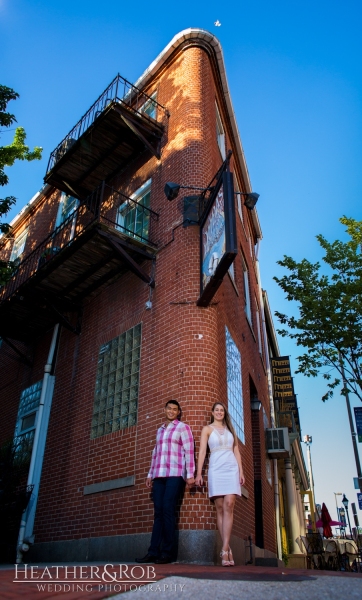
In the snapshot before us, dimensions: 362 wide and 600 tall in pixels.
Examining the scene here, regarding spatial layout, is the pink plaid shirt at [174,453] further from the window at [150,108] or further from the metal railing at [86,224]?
the window at [150,108]

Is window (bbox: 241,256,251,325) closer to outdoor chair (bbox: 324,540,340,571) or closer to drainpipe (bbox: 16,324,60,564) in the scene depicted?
drainpipe (bbox: 16,324,60,564)

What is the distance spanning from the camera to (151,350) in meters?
8.10

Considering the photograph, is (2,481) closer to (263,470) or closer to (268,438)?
(263,470)

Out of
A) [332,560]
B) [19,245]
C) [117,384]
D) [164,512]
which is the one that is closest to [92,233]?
[117,384]

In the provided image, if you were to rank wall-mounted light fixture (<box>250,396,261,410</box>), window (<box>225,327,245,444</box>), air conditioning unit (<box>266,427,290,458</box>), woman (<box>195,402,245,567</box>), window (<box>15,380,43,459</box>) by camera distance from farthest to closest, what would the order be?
air conditioning unit (<box>266,427,290,458</box>) < wall-mounted light fixture (<box>250,396,261,410</box>) < window (<box>15,380,43,459</box>) < window (<box>225,327,245,444</box>) < woman (<box>195,402,245,567</box>)

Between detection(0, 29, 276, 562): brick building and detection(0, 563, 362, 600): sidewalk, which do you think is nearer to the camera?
detection(0, 563, 362, 600): sidewalk

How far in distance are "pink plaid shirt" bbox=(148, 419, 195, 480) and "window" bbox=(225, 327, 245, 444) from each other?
2.20m

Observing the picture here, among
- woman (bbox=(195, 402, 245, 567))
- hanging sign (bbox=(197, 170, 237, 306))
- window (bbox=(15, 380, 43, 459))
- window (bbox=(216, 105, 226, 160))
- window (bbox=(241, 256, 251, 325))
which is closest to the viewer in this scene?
woman (bbox=(195, 402, 245, 567))

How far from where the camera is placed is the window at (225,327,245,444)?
8.55 m

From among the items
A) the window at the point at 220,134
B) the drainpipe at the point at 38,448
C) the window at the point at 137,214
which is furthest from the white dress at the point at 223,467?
the window at the point at 220,134

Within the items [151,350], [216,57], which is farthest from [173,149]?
[151,350]

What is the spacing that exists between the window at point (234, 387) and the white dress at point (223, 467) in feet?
8.13

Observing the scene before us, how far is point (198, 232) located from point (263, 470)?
610cm

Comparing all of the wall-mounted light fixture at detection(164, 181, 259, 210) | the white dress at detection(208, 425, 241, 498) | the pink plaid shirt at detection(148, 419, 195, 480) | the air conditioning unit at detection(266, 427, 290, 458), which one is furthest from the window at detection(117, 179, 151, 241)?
the air conditioning unit at detection(266, 427, 290, 458)
